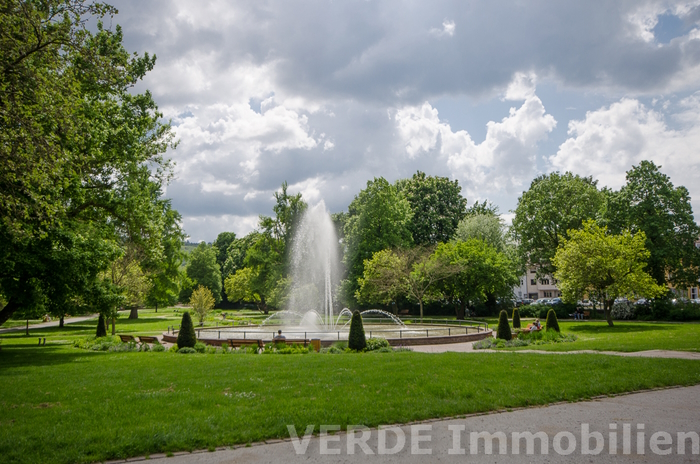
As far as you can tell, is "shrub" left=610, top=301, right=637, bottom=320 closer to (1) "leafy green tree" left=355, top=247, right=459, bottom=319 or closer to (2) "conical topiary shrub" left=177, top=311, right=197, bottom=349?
(1) "leafy green tree" left=355, top=247, right=459, bottom=319

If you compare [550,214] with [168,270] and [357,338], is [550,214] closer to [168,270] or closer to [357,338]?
[357,338]

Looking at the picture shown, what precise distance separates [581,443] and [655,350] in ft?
47.7

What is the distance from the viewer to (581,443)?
7.07 meters

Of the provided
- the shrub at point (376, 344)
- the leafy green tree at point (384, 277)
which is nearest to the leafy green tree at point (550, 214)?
the leafy green tree at point (384, 277)

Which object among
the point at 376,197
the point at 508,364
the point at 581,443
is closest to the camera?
the point at 581,443

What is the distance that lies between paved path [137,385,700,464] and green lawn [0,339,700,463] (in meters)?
0.47

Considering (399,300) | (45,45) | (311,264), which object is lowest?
(399,300)

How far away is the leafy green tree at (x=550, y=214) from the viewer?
51.1 metres

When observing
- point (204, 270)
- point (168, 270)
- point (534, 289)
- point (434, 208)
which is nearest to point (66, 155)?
point (168, 270)

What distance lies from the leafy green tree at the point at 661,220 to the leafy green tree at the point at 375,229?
22.2 meters

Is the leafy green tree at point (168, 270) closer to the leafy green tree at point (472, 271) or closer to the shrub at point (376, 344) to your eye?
the leafy green tree at point (472, 271)

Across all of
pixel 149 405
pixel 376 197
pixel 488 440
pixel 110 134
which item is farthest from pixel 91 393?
pixel 376 197

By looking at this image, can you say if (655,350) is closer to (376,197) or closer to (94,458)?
(94,458)

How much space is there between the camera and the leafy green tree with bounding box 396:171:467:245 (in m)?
62.0
